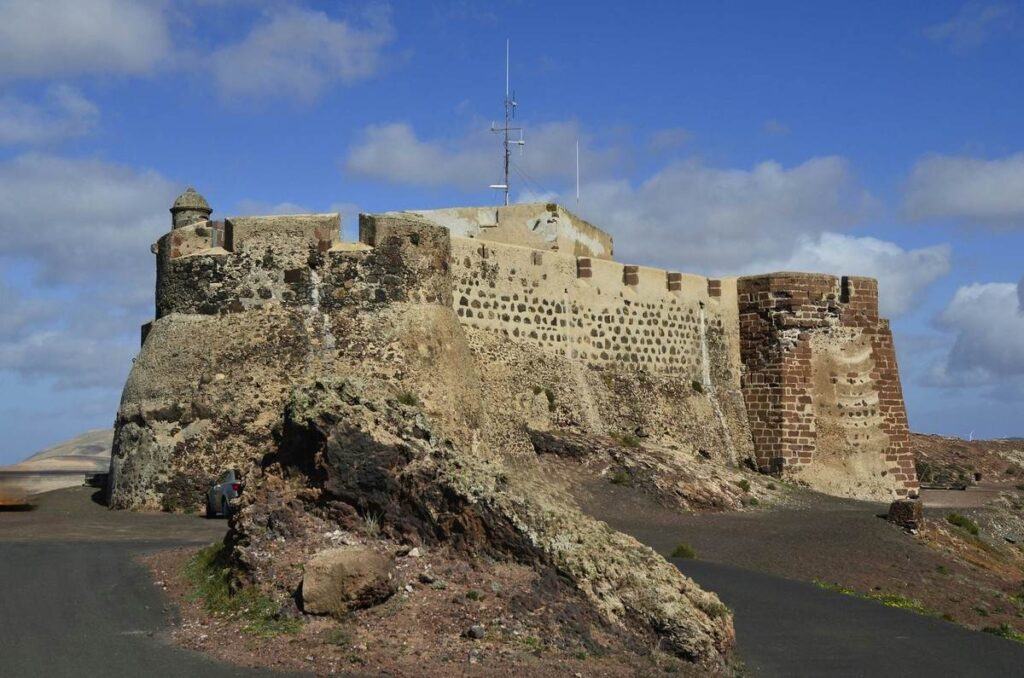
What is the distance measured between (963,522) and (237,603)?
18.6m

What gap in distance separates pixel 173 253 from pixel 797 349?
1564cm

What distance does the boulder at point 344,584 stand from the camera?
10359 mm

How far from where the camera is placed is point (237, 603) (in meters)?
10.9

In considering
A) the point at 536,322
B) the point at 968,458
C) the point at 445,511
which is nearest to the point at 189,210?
the point at 536,322

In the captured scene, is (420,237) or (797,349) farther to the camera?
(797,349)

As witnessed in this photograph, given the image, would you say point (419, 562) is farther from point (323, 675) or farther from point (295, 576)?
point (323, 675)

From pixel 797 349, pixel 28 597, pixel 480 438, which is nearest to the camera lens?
pixel 28 597

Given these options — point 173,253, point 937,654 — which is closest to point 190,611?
point 937,654

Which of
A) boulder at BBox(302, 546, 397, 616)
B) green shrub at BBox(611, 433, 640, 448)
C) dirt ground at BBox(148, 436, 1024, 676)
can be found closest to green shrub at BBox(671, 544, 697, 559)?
dirt ground at BBox(148, 436, 1024, 676)

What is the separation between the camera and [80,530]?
63.1ft

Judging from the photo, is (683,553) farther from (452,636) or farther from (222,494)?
(452,636)

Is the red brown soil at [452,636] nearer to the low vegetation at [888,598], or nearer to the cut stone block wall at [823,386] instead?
the low vegetation at [888,598]

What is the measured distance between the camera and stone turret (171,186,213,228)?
86.2 ft

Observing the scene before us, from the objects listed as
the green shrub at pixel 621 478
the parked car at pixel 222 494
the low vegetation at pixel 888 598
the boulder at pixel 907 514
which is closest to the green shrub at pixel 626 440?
the green shrub at pixel 621 478
